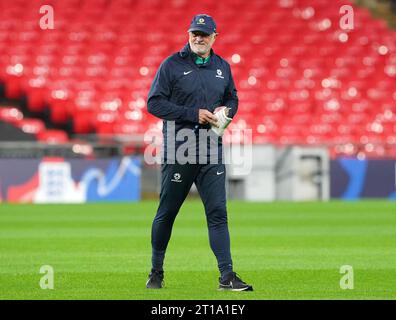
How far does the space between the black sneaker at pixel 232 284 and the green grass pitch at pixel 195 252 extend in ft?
0.41

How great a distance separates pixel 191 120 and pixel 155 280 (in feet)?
4.54

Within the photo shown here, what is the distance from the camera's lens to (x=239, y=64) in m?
30.9

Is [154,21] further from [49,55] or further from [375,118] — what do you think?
[375,118]

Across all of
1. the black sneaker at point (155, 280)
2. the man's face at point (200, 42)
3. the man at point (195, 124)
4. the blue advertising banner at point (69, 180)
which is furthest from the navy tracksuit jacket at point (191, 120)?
the blue advertising banner at point (69, 180)

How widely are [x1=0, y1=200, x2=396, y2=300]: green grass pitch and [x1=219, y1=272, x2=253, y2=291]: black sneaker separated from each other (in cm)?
13

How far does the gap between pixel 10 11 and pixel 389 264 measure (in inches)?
867

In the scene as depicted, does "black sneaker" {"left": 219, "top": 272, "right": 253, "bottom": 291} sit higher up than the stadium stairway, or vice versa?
the stadium stairway

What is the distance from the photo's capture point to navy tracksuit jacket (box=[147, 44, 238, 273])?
332 inches

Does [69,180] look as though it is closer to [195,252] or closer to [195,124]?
[195,252]

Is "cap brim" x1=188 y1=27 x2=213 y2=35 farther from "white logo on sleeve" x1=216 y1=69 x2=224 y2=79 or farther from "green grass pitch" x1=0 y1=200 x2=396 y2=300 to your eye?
"green grass pitch" x1=0 y1=200 x2=396 y2=300

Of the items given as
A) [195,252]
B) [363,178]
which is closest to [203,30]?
[195,252]

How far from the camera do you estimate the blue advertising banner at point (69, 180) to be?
22.5 metres

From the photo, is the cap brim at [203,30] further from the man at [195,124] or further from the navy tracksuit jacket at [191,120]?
the navy tracksuit jacket at [191,120]

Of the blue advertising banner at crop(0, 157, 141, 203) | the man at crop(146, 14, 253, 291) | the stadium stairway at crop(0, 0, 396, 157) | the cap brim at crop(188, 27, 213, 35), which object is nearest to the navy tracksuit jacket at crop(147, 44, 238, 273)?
the man at crop(146, 14, 253, 291)
